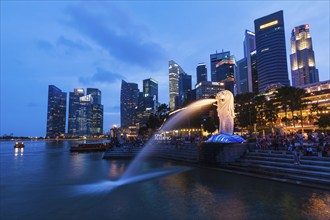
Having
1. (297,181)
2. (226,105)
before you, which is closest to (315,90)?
(226,105)

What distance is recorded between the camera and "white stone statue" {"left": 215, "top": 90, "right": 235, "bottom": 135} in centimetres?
2467

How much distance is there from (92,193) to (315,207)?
450 inches

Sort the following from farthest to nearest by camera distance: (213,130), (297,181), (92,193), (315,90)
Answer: (315,90) → (213,130) → (297,181) → (92,193)

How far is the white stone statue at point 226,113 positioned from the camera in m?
24.7

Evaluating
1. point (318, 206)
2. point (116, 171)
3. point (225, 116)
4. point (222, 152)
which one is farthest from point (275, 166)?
point (116, 171)

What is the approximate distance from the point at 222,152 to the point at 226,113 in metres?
4.58

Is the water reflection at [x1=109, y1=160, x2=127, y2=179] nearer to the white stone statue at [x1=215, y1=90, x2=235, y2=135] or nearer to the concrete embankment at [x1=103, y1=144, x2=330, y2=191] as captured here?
the concrete embankment at [x1=103, y1=144, x2=330, y2=191]

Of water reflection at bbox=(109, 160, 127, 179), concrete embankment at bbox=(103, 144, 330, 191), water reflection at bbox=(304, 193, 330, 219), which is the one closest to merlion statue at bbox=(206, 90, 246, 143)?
concrete embankment at bbox=(103, 144, 330, 191)

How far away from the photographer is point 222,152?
2239 cm

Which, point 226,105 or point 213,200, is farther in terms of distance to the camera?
point 226,105

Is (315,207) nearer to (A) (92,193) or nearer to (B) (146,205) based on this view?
(B) (146,205)

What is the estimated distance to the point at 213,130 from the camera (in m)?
84.5

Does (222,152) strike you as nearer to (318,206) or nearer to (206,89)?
(318,206)

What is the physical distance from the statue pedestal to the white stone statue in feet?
7.85
